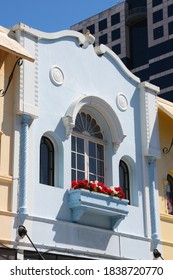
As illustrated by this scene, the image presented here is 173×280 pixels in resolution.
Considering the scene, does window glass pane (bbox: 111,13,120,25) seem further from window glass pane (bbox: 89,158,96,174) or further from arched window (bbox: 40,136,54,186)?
arched window (bbox: 40,136,54,186)

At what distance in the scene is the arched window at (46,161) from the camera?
16938mm

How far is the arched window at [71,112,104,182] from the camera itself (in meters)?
18.0

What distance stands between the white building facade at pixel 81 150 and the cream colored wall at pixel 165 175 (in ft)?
1.75

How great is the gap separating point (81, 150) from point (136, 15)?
48072 millimetres

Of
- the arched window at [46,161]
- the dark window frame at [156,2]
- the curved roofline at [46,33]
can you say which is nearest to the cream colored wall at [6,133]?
the curved roofline at [46,33]

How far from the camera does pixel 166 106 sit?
21156mm

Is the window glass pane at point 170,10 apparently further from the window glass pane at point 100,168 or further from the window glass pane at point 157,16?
the window glass pane at point 100,168

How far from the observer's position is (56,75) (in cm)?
1772

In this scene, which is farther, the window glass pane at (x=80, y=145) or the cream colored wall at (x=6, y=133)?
the window glass pane at (x=80, y=145)

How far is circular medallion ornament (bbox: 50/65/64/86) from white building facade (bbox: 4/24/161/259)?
0.03 metres

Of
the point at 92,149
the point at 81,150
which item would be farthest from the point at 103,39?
the point at 81,150

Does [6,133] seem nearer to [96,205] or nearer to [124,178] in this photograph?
[96,205]

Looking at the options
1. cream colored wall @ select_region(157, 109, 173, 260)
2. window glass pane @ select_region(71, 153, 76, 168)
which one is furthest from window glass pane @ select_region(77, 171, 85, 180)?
cream colored wall @ select_region(157, 109, 173, 260)
